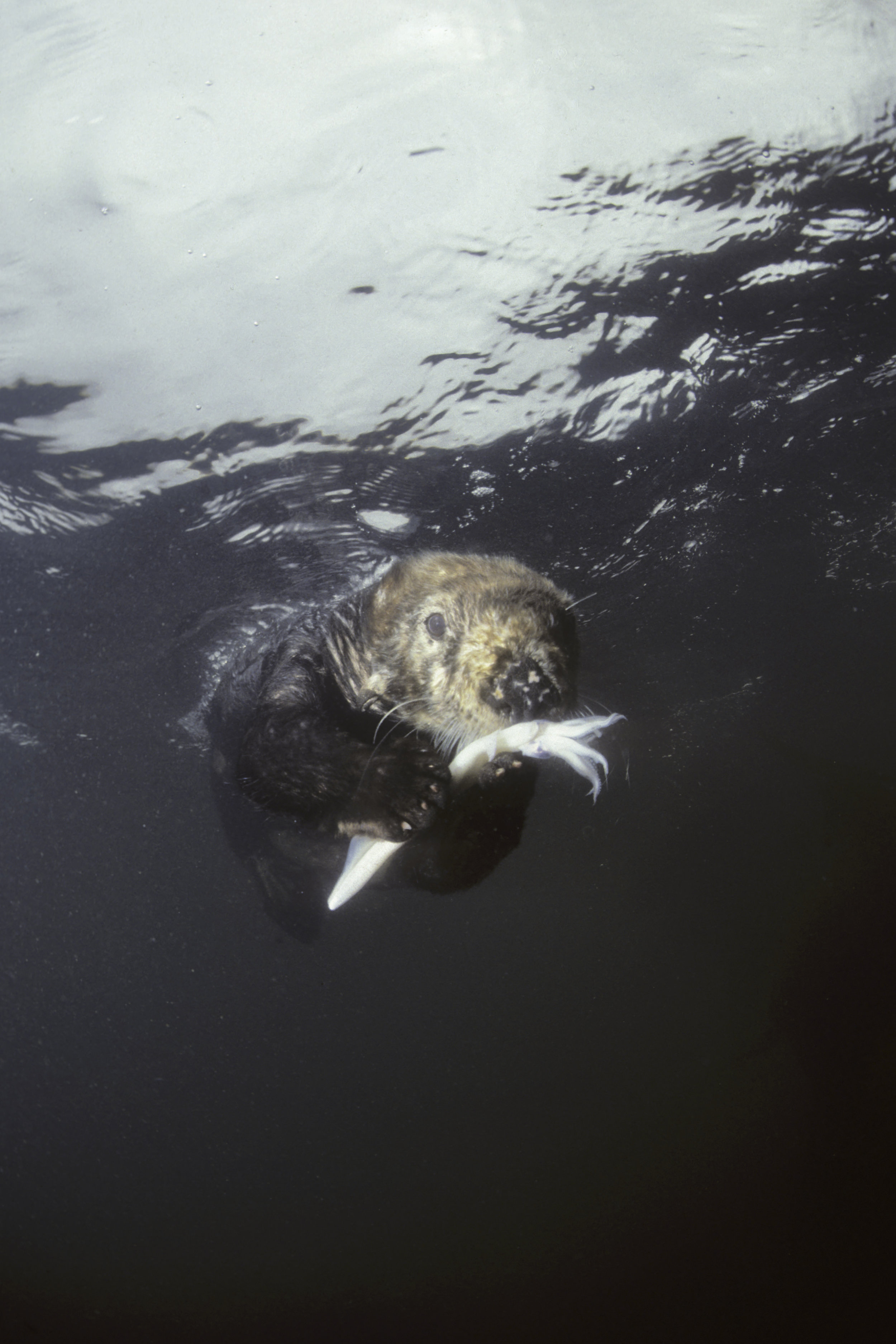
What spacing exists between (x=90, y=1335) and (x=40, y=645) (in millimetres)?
9989

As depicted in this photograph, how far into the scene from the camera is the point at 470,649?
155 inches

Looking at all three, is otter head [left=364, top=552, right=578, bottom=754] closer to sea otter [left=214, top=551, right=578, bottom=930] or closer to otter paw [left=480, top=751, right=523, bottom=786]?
sea otter [left=214, top=551, right=578, bottom=930]

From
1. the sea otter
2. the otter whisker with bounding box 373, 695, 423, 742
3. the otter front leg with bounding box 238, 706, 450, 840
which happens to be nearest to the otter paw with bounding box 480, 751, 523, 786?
the sea otter

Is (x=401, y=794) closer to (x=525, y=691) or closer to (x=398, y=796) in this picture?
(x=398, y=796)

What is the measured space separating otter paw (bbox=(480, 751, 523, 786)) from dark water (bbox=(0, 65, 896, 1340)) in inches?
102

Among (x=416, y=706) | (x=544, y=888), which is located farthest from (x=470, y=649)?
(x=544, y=888)

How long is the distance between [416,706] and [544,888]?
24.3m

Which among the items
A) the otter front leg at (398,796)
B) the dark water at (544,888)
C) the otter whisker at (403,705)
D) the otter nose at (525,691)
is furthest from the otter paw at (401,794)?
the dark water at (544,888)

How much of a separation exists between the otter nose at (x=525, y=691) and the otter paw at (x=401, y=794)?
49 centimetres

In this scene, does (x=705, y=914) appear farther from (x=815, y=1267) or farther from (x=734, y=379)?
(x=734, y=379)

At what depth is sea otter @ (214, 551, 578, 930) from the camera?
3.37 meters

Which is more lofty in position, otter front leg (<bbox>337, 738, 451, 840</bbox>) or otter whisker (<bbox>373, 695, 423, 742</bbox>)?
otter front leg (<bbox>337, 738, 451, 840</bbox>)

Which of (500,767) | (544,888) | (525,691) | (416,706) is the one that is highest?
(525,691)

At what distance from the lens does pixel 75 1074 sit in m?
18.3
